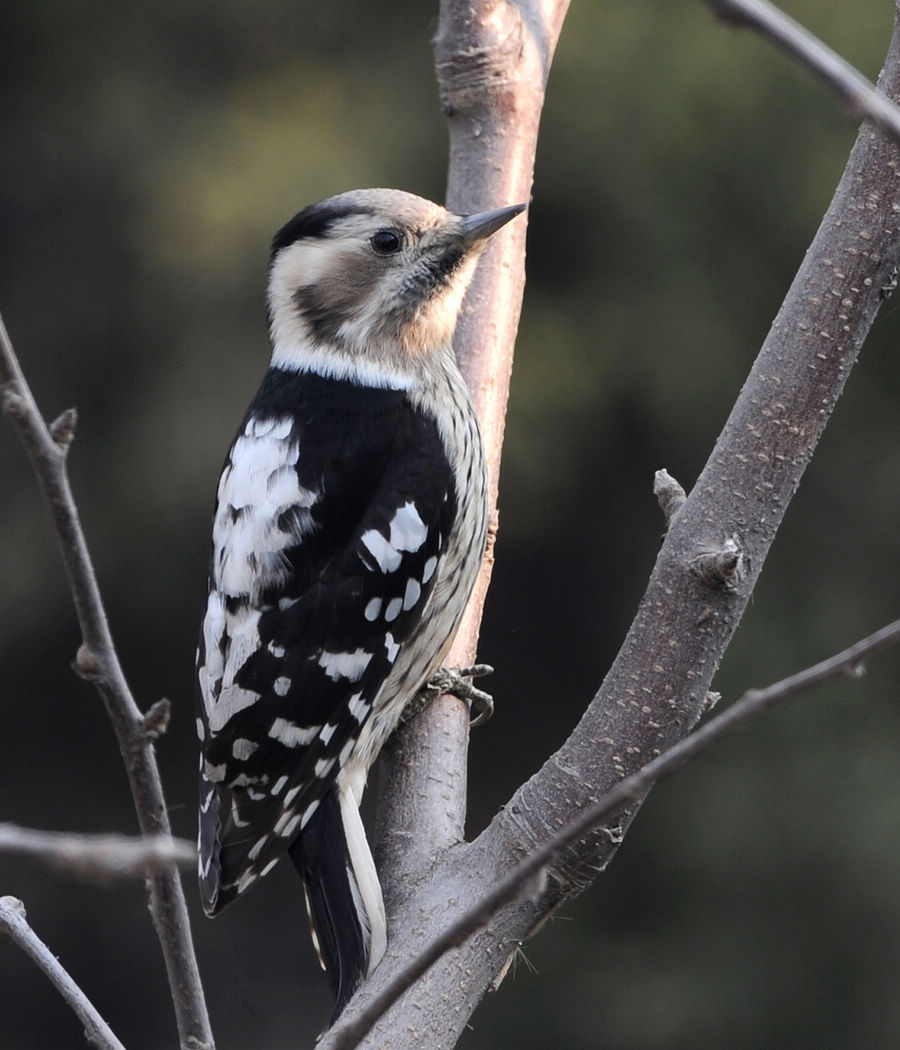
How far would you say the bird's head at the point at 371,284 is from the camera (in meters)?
2.48

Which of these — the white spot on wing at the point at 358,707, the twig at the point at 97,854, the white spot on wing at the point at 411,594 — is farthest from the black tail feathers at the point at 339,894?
the twig at the point at 97,854

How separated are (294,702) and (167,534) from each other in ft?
10.2

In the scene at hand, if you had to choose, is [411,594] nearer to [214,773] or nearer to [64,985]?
[214,773]

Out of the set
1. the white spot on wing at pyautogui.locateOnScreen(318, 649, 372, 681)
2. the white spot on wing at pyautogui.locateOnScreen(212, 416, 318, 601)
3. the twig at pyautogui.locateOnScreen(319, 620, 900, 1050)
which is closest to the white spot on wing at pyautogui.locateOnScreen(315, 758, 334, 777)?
the white spot on wing at pyautogui.locateOnScreen(318, 649, 372, 681)

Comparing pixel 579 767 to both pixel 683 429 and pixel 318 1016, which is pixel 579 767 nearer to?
pixel 683 429

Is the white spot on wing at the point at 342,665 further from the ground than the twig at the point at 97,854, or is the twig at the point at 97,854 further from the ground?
the twig at the point at 97,854

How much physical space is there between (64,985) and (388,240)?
157 centimetres

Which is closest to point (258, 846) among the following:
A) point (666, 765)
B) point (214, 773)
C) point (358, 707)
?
point (214, 773)

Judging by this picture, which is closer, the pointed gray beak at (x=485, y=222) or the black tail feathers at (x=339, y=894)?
the black tail feathers at (x=339, y=894)

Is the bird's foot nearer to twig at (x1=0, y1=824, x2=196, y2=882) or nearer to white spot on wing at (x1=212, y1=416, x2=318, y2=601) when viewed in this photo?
white spot on wing at (x1=212, y1=416, x2=318, y2=601)

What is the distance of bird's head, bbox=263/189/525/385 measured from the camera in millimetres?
2480

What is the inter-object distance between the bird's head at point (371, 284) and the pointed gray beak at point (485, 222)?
0.01 metres

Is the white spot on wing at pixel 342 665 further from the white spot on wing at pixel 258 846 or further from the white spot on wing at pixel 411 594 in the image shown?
the white spot on wing at pixel 258 846

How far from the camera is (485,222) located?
2.38 meters
